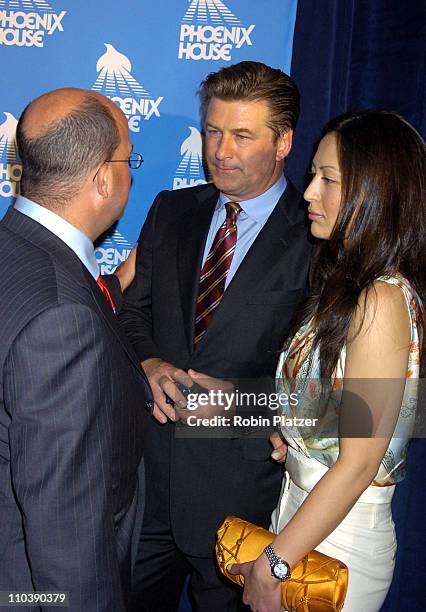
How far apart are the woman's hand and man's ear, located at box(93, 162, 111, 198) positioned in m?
0.92

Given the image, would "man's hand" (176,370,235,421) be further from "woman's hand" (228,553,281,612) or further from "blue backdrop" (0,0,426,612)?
"blue backdrop" (0,0,426,612)

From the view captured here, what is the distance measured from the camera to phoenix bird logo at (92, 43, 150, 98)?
8.22 feet

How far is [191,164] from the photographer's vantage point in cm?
259

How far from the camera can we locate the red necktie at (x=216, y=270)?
80.7 inches

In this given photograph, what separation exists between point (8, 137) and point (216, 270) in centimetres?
106

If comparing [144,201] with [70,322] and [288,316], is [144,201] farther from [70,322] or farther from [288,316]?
[70,322]

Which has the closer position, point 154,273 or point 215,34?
point 154,273

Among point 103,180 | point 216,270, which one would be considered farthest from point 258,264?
point 103,180

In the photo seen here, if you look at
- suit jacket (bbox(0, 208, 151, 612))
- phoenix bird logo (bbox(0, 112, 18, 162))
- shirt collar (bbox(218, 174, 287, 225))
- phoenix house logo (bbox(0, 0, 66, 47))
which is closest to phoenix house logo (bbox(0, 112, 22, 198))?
phoenix bird logo (bbox(0, 112, 18, 162))

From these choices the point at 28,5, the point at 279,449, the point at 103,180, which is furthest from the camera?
the point at 28,5

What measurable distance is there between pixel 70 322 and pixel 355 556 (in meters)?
0.93

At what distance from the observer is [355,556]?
164cm

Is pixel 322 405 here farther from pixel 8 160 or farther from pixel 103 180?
pixel 8 160

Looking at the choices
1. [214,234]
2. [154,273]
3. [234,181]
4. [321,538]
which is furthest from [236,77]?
[321,538]
